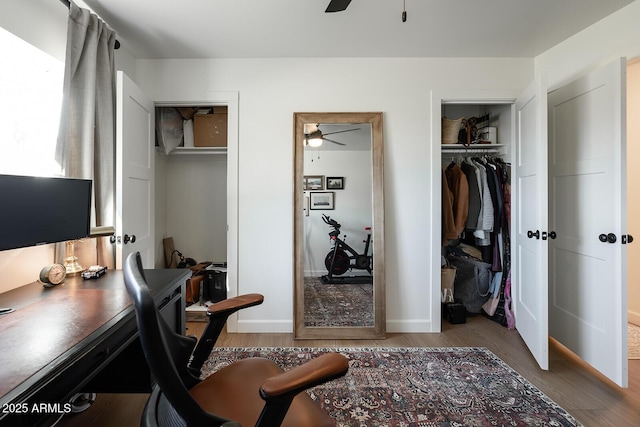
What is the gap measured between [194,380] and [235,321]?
145cm

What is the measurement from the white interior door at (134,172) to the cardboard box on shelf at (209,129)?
1.48 feet

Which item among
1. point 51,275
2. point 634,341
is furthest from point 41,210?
point 634,341

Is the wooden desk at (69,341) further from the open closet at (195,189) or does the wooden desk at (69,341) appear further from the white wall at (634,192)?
the white wall at (634,192)

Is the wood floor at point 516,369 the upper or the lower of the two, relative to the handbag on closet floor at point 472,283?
lower

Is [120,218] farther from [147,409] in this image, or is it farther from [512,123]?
[512,123]

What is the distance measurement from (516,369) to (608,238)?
105 cm

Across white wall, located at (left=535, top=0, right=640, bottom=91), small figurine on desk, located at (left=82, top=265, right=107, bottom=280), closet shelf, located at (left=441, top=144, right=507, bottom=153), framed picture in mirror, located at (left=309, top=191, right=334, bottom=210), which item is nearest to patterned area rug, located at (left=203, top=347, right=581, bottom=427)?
small figurine on desk, located at (left=82, top=265, right=107, bottom=280)

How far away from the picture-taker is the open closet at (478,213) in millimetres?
2533

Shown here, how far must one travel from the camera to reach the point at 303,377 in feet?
2.35

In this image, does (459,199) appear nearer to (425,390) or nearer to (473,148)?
(473,148)

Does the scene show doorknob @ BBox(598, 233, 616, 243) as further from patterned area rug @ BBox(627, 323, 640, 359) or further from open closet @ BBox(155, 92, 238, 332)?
open closet @ BBox(155, 92, 238, 332)

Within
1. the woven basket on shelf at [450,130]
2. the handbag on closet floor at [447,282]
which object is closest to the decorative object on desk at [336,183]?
the woven basket on shelf at [450,130]

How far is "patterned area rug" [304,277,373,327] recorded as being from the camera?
7.89 feet

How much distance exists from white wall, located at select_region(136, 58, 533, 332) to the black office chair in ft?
4.40
